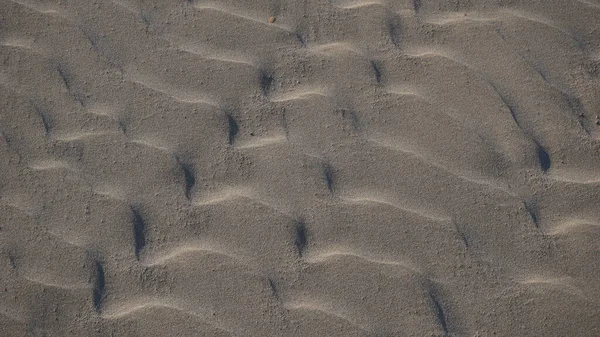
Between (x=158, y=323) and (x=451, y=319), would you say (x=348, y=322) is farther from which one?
(x=158, y=323)

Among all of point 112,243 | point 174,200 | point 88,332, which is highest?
point 174,200

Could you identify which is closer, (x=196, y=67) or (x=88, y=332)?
(x=88, y=332)

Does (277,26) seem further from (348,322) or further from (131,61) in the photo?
(348,322)

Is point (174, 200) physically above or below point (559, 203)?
below

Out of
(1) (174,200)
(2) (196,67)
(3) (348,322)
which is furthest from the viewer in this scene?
(2) (196,67)

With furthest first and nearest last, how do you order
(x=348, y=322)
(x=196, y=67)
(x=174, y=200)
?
(x=196, y=67)
(x=174, y=200)
(x=348, y=322)

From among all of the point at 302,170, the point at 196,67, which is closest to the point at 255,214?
the point at 302,170
